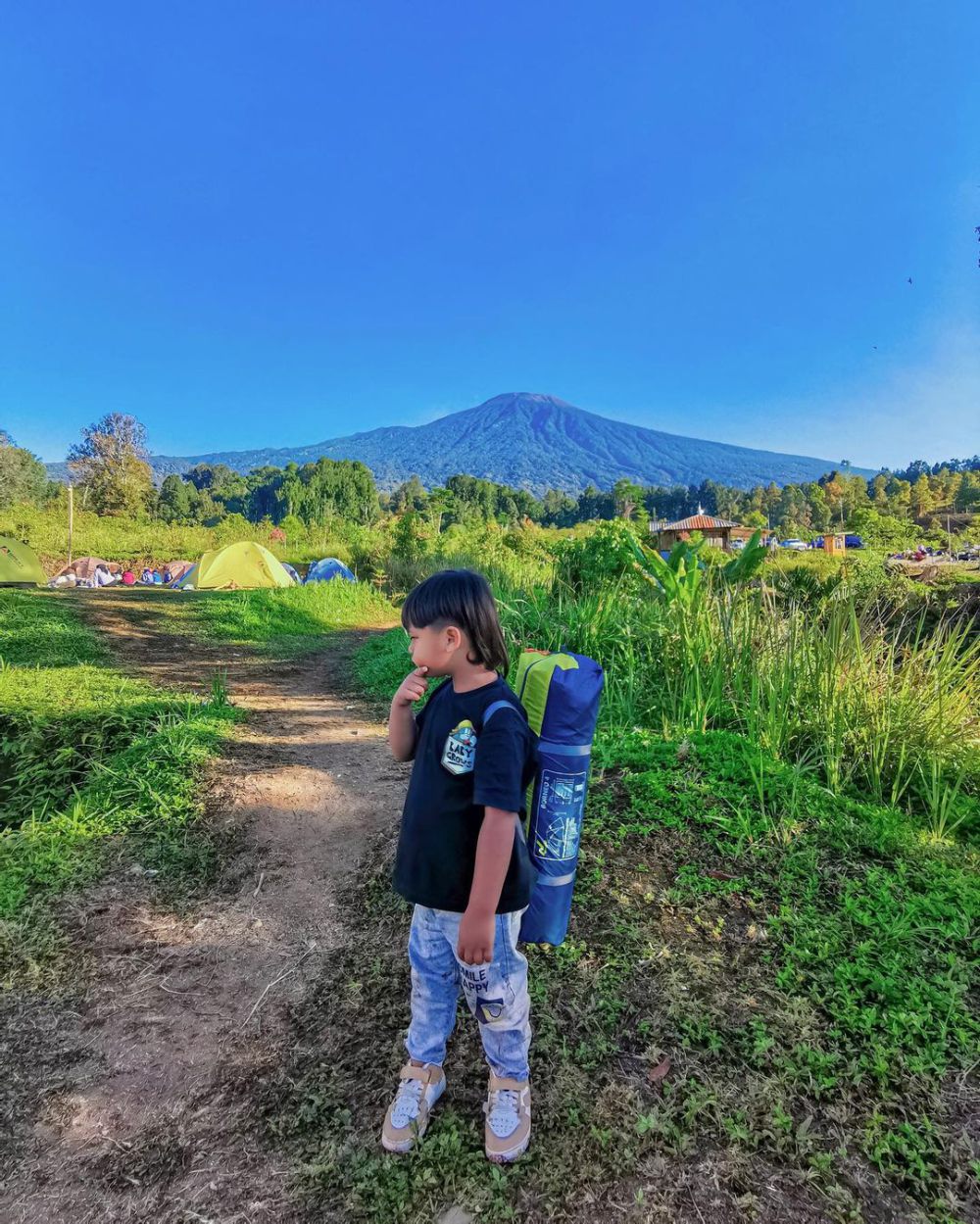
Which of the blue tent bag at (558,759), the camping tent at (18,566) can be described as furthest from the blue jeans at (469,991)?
the camping tent at (18,566)

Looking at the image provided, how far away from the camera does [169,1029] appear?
1.95 metres

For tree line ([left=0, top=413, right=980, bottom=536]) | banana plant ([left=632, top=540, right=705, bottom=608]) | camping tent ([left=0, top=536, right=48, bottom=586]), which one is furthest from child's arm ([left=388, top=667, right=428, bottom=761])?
camping tent ([left=0, top=536, right=48, bottom=586])

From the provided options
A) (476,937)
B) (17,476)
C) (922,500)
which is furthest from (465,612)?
(922,500)

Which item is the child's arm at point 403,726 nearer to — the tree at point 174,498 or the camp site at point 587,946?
the camp site at point 587,946

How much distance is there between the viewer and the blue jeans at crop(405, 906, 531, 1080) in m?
1.50

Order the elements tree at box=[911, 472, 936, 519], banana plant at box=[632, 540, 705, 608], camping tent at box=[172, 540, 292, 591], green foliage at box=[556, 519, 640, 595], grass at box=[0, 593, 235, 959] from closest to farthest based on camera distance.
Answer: grass at box=[0, 593, 235, 959]
banana plant at box=[632, 540, 705, 608]
green foliage at box=[556, 519, 640, 595]
camping tent at box=[172, 540, 292, 591]
tree at box=[911, 472, 936, 519]

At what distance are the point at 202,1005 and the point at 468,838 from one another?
1.35 meters

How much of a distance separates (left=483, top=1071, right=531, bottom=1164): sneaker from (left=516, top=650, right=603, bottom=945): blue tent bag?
35 cm

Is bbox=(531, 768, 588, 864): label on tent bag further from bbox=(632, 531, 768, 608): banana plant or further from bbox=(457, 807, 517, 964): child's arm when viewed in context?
bbox=(632, 531, 768, 608): banana plant

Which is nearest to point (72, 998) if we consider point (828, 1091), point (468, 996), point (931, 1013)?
point (468, 996)

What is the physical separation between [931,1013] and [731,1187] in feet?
3.06

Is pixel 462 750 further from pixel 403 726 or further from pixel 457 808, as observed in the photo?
pixel 403 726

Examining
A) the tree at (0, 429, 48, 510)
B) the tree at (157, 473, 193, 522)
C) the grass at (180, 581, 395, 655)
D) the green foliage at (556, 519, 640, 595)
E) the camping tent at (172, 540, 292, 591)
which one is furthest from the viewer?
the tree at (157, 473, 193, 522)

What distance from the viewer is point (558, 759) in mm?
1629
